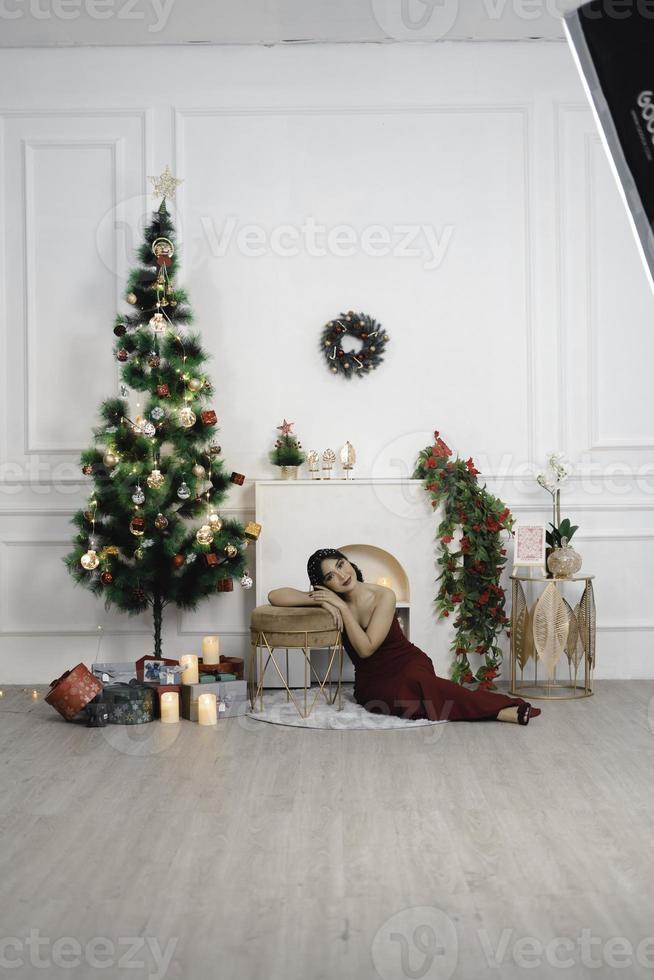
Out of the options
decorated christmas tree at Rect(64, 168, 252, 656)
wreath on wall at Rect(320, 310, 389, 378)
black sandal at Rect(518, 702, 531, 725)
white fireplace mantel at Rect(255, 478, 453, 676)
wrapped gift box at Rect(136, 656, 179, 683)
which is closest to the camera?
black sandal at Rect(518, 702, 531, 725)

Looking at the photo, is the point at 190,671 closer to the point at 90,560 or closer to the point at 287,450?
the point at 90,560

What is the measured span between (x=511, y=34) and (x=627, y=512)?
2.84 metres

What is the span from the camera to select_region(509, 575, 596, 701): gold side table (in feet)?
16.5

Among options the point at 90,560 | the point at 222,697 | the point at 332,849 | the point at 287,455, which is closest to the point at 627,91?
the point at 332,849

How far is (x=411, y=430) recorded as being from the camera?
18.4 feet

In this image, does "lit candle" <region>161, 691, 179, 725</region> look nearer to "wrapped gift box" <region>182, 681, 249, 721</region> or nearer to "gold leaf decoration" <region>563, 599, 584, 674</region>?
"wrapped gift box" <region>182, 681, 249, 721</region>

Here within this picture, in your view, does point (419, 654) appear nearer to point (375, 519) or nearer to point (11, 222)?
point (375, 519)

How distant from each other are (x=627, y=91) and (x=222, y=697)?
4.02 m

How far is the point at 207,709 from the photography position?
178 inches

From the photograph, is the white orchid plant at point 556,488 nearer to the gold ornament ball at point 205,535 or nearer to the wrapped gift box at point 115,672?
the gold ornament ball at point 205,535

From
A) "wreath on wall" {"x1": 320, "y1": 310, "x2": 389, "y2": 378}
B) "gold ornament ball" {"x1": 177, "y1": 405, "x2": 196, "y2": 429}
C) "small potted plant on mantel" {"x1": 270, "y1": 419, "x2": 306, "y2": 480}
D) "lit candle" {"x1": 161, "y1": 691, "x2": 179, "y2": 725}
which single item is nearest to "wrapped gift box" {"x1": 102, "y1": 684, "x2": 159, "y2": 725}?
"lit candle" {"x1": 161, "y1": 691, "x2": 179, "y2": 725}

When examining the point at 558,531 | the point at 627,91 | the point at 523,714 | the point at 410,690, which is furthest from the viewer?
the point at 558,531

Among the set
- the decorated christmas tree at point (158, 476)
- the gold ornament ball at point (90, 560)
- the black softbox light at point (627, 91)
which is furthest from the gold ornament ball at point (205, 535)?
the black softbox light at point (627, 91)

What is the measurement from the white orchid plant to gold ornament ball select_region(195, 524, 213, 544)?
185 centimetres
